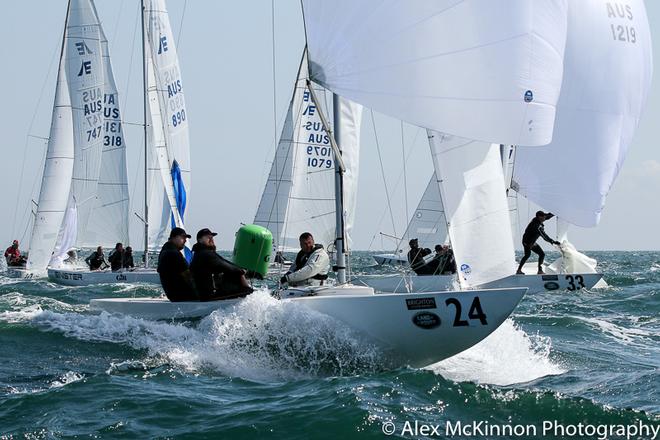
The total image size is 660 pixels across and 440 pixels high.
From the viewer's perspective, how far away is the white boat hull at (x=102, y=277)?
21.8 metres

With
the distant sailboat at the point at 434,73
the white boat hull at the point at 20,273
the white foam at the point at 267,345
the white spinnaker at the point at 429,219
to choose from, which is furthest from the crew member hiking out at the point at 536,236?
the white boat hull at the point at 20,273

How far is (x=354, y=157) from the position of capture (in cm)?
2508

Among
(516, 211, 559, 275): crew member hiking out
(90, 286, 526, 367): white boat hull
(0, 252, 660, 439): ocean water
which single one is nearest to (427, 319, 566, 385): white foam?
(0, 252, 660, 439): ocean water

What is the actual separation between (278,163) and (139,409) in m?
19.5

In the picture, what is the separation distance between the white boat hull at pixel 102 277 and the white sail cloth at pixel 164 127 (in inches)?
110

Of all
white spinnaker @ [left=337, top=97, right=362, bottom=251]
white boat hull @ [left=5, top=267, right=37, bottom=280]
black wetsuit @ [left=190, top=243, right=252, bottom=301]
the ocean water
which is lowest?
the ocean water

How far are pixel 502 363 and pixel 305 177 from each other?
16.9 metres

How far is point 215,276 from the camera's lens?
9258 mm

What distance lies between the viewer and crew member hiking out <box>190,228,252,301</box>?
9148mm

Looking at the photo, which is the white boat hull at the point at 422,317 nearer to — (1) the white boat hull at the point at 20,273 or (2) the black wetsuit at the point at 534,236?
(2) the black wetsuit at the point at 534,236

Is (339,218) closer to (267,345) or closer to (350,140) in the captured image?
(267,345)

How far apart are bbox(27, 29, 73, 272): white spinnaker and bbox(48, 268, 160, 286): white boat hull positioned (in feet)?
10.4

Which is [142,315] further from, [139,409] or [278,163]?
[278,163]

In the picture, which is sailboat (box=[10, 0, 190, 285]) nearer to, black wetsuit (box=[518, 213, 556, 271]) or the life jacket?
black wetsuit (box=[518, 213, 556, 271])
